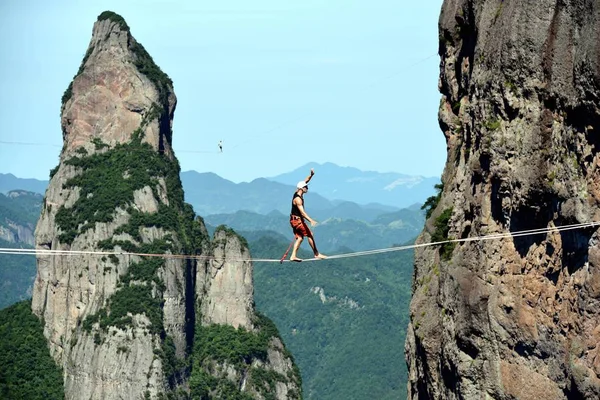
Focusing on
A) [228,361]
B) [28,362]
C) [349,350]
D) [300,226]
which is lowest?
[349,350]

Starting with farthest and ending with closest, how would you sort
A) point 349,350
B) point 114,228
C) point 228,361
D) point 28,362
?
point 349,350 < point 228,361 < point 114,228 < point 28,362

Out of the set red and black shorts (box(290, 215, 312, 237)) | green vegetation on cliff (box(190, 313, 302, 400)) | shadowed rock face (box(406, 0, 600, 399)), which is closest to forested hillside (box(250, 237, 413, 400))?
green vegetation on cliff (box(190, 313, 302, 400))

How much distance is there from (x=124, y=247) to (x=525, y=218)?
6875 cm

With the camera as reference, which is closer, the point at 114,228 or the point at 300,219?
the point at 300,219

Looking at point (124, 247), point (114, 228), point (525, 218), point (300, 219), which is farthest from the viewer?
point (114, 228)

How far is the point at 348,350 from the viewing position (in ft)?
590

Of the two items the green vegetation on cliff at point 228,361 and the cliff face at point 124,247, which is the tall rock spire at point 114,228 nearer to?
the cliff face at point 124,247

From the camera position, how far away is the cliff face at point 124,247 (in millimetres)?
84562

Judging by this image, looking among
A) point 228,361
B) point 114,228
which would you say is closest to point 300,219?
point 114,228

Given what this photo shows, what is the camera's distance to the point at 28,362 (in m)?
86.1

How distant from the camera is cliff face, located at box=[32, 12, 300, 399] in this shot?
84562 millimetres

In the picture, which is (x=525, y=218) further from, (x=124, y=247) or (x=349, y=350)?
(x=349, y=350)

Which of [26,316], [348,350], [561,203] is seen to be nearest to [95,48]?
[26,316]

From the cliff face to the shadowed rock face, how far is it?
61.9 meters
